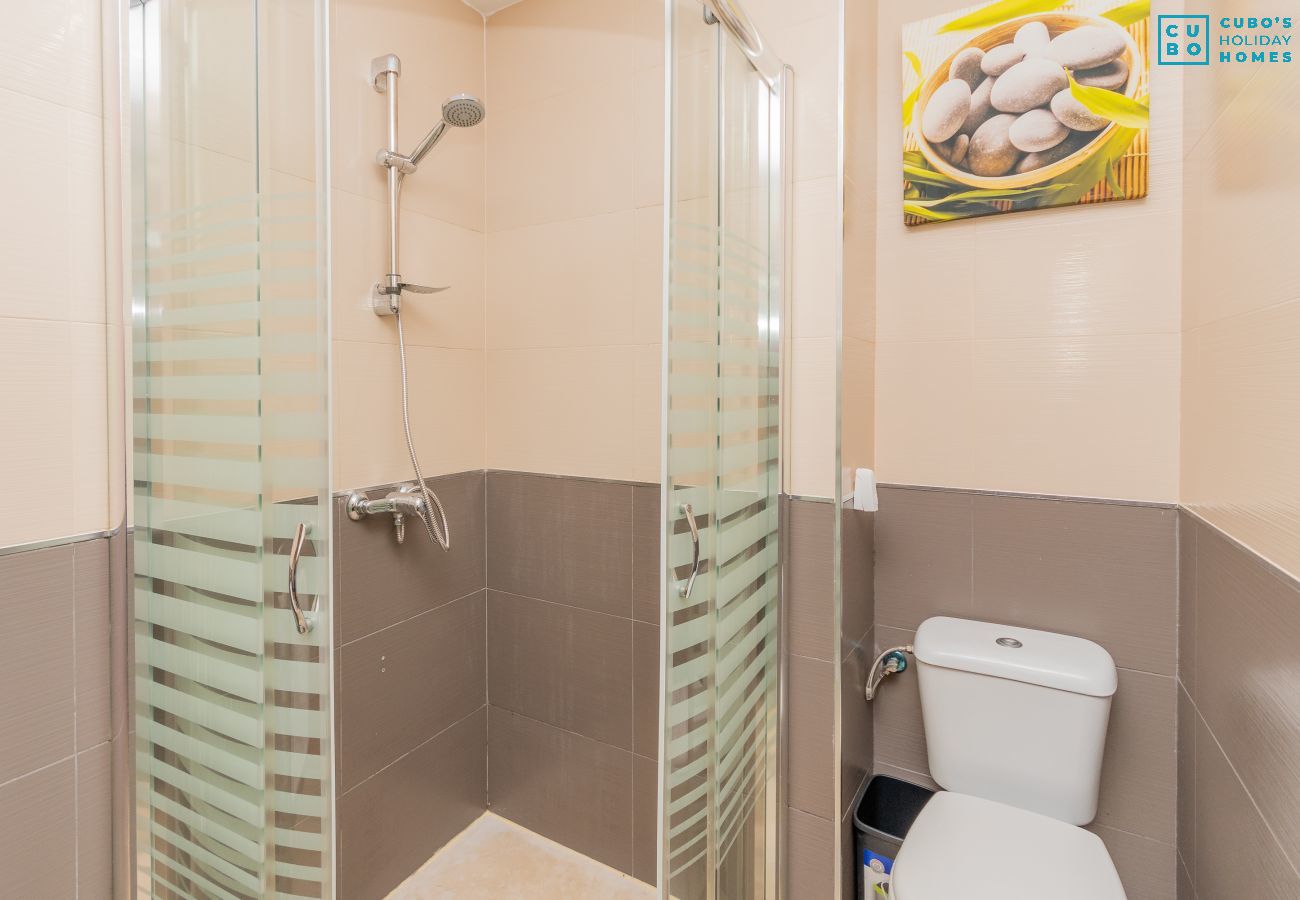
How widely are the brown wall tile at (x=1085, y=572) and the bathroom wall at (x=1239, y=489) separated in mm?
52

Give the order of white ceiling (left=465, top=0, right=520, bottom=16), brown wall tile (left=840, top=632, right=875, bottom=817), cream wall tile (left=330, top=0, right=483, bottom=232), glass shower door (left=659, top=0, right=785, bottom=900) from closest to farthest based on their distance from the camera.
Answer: glass shower door (left=659, top=0, right=785, bottom=900), brown wall tile (left=840, top=632, right=875, bottom=817), cream wall tile (left=330, top=0, right=483, bottom=232), white ceiling (left=465, top=0, right=520, bottom=16)

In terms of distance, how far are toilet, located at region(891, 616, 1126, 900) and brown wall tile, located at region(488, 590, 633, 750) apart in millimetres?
777

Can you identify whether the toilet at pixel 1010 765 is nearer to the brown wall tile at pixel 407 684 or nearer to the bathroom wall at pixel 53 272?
the brown wall tile at pixel 407 684

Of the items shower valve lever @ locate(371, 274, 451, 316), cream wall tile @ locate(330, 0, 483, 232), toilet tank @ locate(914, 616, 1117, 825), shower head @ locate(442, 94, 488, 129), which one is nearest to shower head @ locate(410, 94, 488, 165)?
shower head @ locate(442, 94, 488, 129)

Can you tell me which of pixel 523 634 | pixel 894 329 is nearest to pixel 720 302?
pixel 894 329

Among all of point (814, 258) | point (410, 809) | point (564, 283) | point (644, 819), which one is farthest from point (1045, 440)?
point (410, 809)

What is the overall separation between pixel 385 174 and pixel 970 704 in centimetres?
189

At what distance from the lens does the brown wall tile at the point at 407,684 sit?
62.4 inches

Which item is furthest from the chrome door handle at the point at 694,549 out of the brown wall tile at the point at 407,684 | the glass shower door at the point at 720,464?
the brown wall tile at the point at 407,684

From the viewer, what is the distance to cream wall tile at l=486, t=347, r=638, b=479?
177 centimetres

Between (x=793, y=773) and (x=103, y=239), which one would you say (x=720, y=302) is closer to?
(x=103, y=239)

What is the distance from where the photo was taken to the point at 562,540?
1.86m

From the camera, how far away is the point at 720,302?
1105 mm

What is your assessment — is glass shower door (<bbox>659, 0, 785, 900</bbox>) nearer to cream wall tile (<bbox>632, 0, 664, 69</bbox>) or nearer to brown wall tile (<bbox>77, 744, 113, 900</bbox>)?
cream wall tile (<bbox>632, 0, 664, 69</bbox>)
